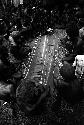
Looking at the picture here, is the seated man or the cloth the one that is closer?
the seated man

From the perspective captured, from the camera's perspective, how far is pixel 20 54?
16.3ft

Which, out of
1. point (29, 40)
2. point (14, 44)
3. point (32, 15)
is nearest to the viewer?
point (14, 44)

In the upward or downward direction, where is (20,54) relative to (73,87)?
upward

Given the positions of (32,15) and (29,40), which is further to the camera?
(32,15)

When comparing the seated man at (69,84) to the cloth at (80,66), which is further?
the cloth at (80,66)

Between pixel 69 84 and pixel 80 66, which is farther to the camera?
pixel 80 66

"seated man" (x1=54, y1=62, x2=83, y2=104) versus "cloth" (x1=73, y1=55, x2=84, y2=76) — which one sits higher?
"cloth" (x1=73, y1=55, x2=84, y2=76)

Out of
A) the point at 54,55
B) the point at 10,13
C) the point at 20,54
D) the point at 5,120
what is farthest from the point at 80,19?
the point at 5,120

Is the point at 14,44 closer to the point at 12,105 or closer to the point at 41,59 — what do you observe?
the point at 41,59

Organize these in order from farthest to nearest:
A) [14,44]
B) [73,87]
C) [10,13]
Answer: [10,13] < [14,44] < [73,87]

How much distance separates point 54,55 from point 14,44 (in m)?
0.88

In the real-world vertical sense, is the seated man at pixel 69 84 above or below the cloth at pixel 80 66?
below

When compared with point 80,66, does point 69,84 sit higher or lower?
lower

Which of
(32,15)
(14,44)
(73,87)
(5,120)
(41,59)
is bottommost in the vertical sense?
(5,120)
